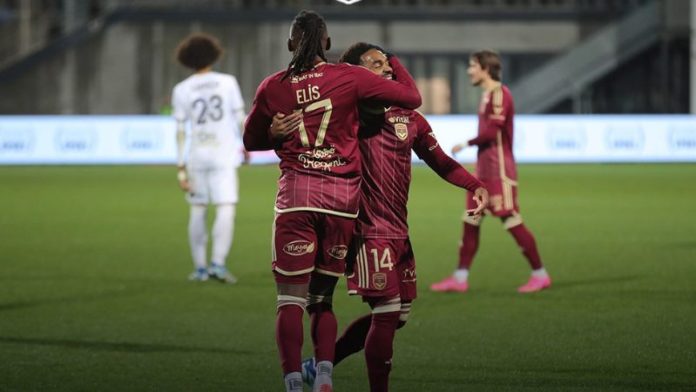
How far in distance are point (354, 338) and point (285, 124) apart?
1.43 meters

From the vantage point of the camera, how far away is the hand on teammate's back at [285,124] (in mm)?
6305

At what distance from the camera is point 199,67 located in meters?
11.8

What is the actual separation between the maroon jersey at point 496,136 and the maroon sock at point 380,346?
4.80 metres

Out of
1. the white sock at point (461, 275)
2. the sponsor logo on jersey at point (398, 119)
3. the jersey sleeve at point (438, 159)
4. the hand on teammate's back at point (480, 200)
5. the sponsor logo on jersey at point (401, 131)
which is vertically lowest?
the white sock at point (461, 275)

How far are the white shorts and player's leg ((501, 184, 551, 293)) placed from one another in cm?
240

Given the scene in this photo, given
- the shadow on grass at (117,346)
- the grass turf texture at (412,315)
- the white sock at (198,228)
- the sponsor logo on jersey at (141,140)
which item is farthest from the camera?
the sponsor logo on jersey at (141,140)

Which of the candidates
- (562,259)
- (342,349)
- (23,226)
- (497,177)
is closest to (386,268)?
(342,349)

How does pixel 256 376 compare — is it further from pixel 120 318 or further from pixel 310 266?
pixel 120 318

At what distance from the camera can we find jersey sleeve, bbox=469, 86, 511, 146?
11.2 m

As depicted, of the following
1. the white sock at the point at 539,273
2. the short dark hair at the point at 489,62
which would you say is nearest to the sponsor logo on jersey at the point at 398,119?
the short dark hair at the point at 489,62

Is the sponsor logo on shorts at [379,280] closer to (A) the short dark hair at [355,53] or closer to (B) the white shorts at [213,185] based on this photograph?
(A) the short dark hair at [355,53]

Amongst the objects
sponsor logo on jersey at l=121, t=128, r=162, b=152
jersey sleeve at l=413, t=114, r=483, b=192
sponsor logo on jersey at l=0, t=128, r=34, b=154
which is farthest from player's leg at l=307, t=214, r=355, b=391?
sponsor logo on jersey at l=0, t=128, r=34, b=154

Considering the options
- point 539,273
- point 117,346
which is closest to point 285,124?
point 117,346

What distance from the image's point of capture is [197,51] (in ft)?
38.6
